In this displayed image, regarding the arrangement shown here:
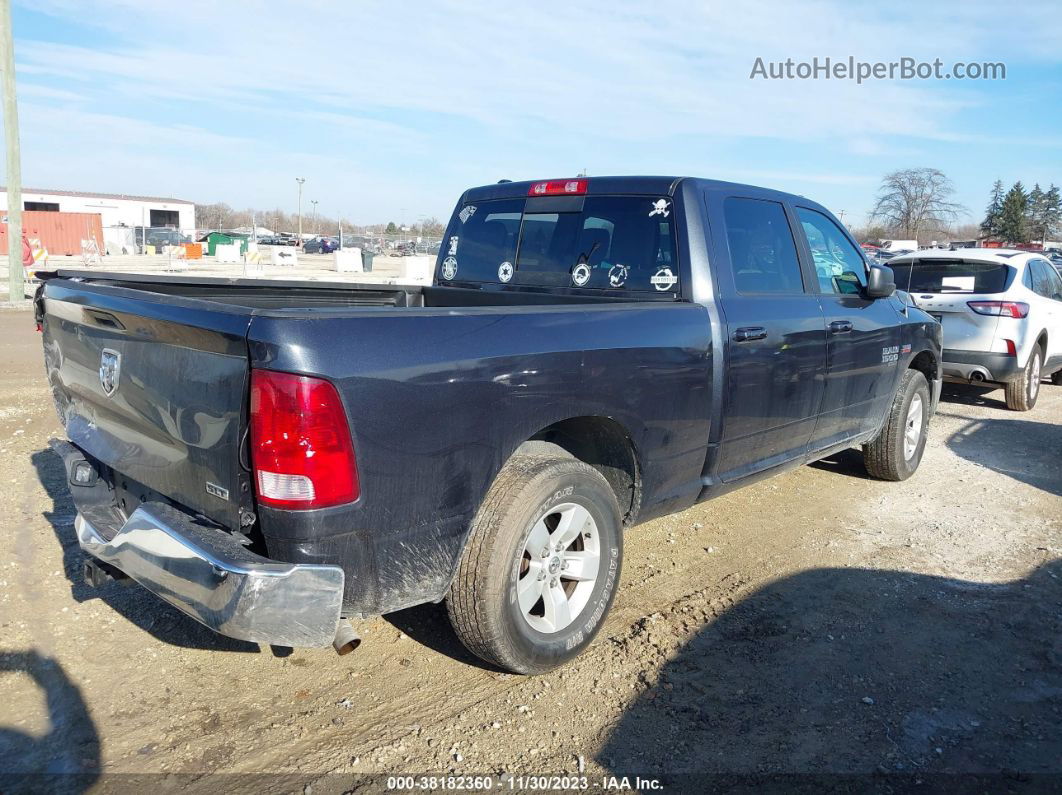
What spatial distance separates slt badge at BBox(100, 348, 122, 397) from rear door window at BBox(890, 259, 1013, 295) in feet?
25.0

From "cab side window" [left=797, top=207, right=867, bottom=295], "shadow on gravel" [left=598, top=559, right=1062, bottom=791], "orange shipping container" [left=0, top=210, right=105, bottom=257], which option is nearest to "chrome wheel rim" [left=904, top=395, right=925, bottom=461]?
"cab side window" [left=797, top=207, right=867, bottom=295]

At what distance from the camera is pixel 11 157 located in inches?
634

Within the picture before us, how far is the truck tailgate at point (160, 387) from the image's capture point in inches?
99.1

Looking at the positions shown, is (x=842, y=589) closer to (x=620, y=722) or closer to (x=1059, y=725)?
(x=1059, y=725)

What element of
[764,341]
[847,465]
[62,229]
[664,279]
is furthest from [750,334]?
[62,229]

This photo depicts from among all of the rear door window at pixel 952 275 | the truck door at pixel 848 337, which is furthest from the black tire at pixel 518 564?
the rear door window at pixel 952 275

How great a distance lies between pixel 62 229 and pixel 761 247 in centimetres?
5346

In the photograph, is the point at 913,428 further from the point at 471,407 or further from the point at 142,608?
the point at 142,608

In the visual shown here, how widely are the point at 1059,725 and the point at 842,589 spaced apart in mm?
1241

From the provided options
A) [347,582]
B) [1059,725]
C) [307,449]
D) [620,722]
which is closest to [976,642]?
[1059,725]

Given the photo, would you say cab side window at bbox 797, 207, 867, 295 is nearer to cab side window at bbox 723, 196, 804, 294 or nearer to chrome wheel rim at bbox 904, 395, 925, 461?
cab side window at bbox 723, 196, 804, 294

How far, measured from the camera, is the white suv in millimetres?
8438

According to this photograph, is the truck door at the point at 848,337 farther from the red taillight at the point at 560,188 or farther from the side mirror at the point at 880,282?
the red taillight at the point at 560,188

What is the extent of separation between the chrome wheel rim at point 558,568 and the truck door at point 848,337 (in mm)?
2051
